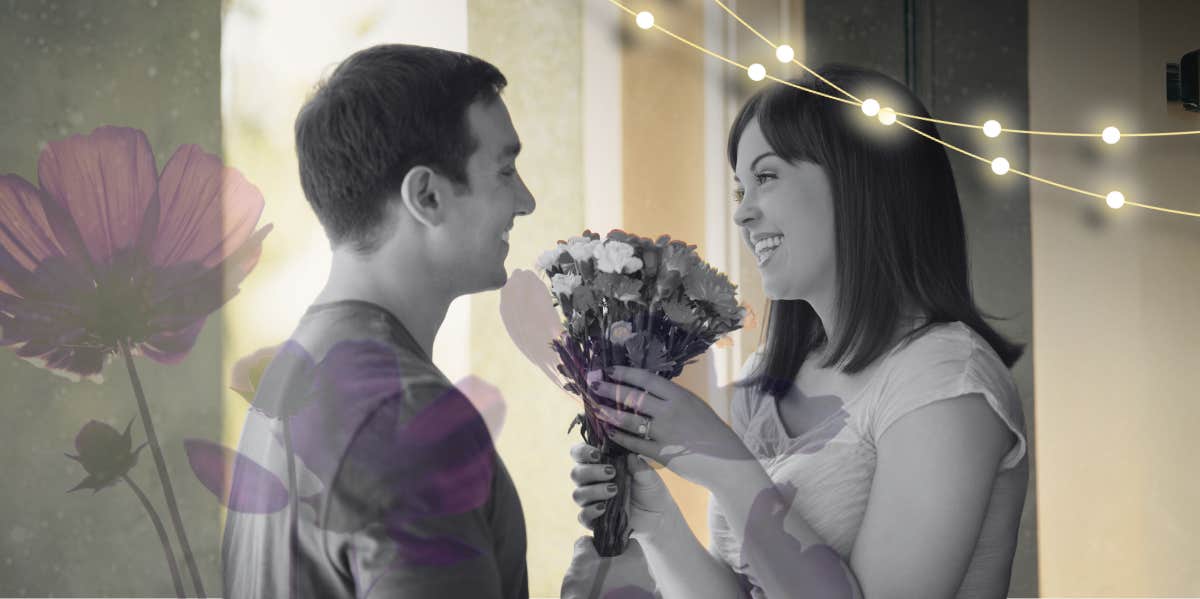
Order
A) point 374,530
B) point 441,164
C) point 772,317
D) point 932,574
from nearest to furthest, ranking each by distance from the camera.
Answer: point 374,530 < point 441,164 < point 932,574 < point 772,317

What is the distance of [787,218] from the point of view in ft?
3.58

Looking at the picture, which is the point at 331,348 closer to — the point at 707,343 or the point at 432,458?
the point at 432,458

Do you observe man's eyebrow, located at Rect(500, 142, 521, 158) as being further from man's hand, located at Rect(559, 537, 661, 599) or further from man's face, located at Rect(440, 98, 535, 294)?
man's hand, located at Rect(559, 537, 661, 599)

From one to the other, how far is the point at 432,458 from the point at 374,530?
56 mm

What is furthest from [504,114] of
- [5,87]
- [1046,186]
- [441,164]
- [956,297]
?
[1046,186]

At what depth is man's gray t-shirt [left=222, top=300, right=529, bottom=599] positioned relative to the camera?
625mm

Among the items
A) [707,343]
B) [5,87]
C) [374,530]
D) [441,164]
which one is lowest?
[374,530]

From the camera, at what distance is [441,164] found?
0.78m
